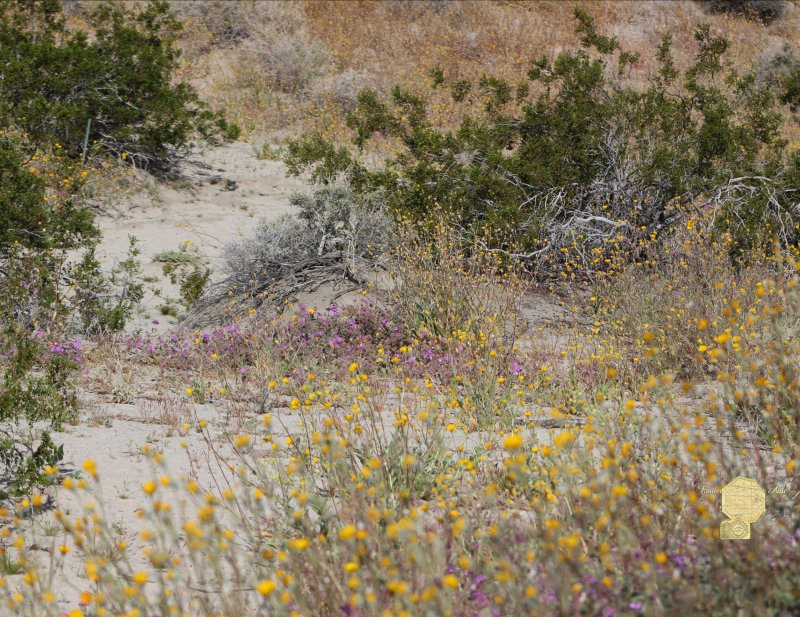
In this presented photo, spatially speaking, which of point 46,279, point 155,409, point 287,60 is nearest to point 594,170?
point 155,409

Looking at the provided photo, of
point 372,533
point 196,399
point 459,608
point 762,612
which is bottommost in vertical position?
point 196,399

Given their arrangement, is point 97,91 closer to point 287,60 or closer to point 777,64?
point 287,60

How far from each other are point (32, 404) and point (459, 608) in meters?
2.45

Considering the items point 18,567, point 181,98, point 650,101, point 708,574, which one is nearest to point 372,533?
point 708,574

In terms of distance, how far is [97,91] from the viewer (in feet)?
36.1

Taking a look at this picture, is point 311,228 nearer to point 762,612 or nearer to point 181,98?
point 181,98

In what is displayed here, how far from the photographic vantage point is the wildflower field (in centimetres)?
220

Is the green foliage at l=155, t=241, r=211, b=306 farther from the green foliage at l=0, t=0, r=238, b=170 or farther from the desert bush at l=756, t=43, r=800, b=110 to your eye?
the desert bush at l=756, t=43, r=800, b=110

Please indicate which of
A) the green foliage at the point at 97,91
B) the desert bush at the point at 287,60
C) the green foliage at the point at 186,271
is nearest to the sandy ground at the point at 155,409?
the green foliage at the point at 186,271

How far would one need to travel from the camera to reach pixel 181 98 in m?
11.6

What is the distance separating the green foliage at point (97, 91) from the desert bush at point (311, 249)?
12.9 feet

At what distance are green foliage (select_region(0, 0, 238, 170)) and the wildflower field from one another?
0.28ft

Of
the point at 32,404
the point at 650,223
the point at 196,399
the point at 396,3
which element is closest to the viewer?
the point at 32,404

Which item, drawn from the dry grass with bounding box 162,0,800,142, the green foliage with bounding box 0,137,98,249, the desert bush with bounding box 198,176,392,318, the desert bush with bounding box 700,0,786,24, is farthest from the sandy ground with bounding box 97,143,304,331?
the desert bush with bounding box 700,0,786,24
